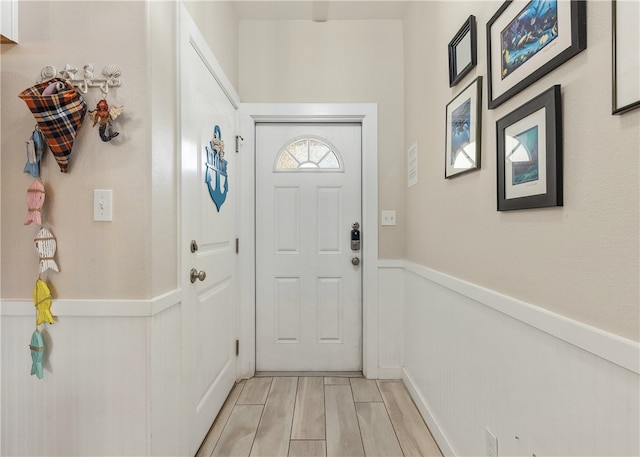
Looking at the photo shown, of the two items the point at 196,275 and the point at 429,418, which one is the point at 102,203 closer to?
the point at 196,275

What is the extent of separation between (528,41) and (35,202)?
5.47 feet

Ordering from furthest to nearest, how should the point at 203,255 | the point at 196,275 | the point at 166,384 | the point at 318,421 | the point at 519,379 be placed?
the point at 318,421 < the point at 203,255 < the point at 196,275 < the point at 166,384 < the point at 519,379

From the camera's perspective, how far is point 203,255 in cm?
173

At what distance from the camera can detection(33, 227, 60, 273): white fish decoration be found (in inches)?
46.2

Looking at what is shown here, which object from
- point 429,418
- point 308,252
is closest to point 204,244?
point 308,252

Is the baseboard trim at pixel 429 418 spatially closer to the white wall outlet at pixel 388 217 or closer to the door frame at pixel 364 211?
the door frame at pixel 364 211

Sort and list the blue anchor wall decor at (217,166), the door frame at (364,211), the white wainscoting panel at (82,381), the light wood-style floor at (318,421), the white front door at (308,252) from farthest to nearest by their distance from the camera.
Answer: the white front door at (308,252) → the door frame at (364,211) → the blue anchor wall decor at (217,166) → the light wood-style floor at (318,421) → the white wainscoting panel at (82,381)

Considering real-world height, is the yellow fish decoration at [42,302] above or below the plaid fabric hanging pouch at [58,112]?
below

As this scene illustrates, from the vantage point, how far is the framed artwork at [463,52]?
133cm

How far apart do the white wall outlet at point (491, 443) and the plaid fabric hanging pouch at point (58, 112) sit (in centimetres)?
179

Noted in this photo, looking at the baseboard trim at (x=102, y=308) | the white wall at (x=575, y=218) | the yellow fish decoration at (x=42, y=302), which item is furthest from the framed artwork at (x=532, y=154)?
the yellow fish decoration at (x=42, y=302)

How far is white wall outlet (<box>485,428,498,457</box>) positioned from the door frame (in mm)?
1243

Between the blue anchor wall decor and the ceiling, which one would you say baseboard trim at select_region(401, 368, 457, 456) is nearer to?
the blue anchor wall decor

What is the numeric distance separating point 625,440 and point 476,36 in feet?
4.45
